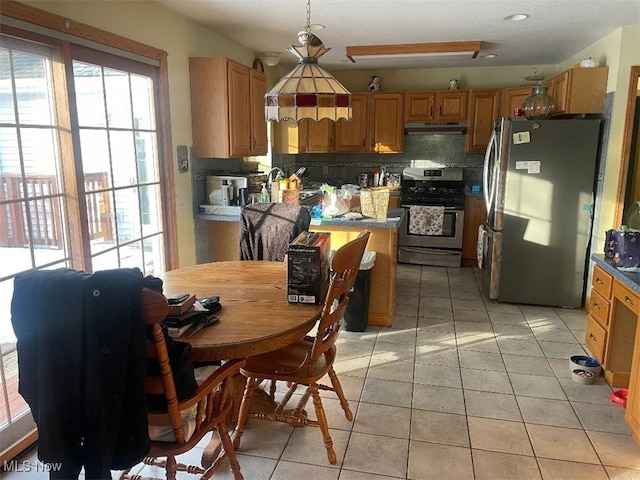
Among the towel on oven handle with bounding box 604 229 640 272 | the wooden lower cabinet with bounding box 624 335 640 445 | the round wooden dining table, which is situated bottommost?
the wooden lower cabinet with bounding box 624 335 640 445

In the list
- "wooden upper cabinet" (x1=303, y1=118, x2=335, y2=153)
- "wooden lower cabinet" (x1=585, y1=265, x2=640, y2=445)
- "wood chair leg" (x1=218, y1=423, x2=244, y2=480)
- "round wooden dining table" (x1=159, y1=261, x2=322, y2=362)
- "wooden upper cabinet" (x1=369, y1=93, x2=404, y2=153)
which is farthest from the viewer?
"wooden upper cabinet" (x1=303, y1=118, x2=335, y2=153)

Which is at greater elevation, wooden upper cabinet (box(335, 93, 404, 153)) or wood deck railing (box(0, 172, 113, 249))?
wooden upper cabinet (box(335, 93, 404, 153))

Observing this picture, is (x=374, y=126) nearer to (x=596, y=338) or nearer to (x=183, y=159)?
(x=183, y=159)

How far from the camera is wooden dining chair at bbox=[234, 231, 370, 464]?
1.89 metres

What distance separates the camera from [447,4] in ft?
10.1

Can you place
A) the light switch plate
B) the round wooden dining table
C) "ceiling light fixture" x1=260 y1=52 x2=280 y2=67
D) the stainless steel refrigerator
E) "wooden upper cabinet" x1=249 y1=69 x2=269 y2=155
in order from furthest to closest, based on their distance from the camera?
"ceiling light fixture" x1=260 y1=52 x2=280 y2=67 → "wooden upper cabinet" x1=249 y1=69 x2=269 y2=155 → the stainless steel refrigerator → the light switch plate → the round wooden dining table

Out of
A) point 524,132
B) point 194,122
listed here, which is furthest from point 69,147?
point 524,132

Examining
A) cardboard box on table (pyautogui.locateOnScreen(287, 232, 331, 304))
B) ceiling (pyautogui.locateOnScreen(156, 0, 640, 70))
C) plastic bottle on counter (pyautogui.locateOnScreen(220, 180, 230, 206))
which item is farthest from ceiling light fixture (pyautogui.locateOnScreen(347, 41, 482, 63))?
cardboard box on table (pyautogui.locateOnScreen(287, 232, 331, 304))

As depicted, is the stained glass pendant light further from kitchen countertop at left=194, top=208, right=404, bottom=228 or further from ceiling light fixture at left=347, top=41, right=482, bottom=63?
ceiling light fixture at left=347, top=41, right=482, bottom=63

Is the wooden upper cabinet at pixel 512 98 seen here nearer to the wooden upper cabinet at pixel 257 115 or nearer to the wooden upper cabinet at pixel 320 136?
the wooden upper cabinet at pixel 320 136

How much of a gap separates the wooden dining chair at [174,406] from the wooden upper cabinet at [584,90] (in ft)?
12.1

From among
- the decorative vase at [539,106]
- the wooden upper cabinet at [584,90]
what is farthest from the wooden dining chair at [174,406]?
the wooden upper cabinet at [584,90]

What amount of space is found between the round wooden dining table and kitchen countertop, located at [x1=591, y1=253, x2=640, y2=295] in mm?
1594

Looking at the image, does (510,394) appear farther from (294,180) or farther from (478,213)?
(478,213)
